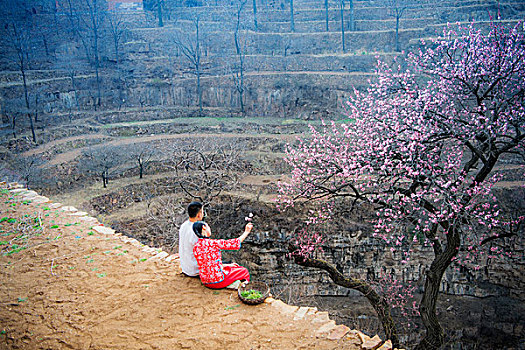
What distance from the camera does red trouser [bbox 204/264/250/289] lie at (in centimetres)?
721

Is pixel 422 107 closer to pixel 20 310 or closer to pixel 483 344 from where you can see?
pixel 20 310

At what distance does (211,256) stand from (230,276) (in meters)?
0.66

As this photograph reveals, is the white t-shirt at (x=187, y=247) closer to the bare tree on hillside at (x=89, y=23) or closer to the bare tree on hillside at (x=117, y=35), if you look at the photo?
the bare tree on hillside at (x=117, y=35)

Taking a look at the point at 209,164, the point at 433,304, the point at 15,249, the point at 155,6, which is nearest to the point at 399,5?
the point at 155,6

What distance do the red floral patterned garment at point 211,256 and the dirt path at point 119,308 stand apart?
1.04 ft

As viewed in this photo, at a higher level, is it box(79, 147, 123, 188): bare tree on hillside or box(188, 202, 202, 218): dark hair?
box(188, 202, 202, 218): dark hair

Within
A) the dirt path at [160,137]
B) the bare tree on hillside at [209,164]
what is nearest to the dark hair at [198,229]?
the bare tree on hillside at [209,164]

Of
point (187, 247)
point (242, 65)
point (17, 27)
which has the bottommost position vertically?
point (187, 247)

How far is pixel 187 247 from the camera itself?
7102mm

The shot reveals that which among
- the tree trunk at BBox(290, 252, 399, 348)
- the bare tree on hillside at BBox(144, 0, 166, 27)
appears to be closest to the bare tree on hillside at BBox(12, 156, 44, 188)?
the tree trunk at BBox(290, 252, 399, 348)

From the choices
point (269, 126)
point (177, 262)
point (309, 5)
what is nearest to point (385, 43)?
point (309, 5)

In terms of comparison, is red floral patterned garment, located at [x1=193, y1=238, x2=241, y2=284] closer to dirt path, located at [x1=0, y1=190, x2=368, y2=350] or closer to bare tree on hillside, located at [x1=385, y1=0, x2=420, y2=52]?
dirt path, located at [x1=0, y1=190, x2=368, y2=350]

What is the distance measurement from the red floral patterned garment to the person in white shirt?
0.16 meters

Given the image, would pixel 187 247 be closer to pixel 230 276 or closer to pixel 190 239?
pixel 190 239
